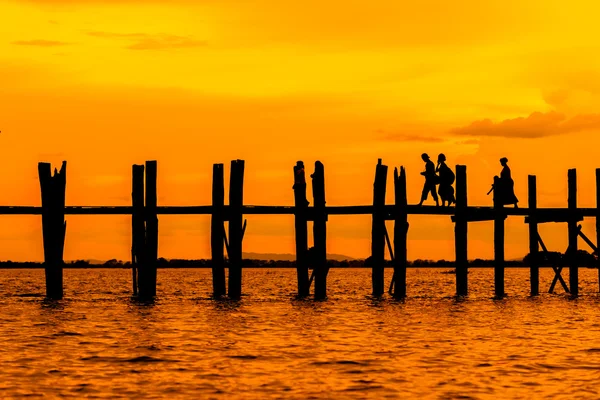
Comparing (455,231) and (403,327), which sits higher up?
(455,231)

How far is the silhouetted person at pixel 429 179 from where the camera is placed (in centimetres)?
2730

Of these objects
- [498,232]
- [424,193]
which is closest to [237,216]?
[424,193]

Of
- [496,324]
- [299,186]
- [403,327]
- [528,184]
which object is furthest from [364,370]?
[528,184]

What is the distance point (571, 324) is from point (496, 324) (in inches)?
64.7

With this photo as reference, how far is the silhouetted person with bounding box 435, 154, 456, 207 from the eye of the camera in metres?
27.5

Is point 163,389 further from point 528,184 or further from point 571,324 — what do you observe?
point 528,184

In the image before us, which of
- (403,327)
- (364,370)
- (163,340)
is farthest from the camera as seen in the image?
(403,327)

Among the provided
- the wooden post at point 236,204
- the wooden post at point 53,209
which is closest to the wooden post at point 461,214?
the wooden post at point 236,204

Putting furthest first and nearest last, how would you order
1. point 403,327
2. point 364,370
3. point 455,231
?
point 455,231 → point 403,327 → point 364,370

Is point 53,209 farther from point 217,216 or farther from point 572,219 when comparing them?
point 572,219

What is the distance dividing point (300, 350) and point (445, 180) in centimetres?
983

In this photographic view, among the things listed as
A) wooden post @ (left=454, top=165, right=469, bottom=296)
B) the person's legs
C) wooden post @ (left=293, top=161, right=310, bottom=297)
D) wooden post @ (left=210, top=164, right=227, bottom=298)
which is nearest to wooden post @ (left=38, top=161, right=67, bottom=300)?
wooden post @ (left=210, top=164, right=227, bottom=298)

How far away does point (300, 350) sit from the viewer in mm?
19047

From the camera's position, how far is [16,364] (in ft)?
55.9
